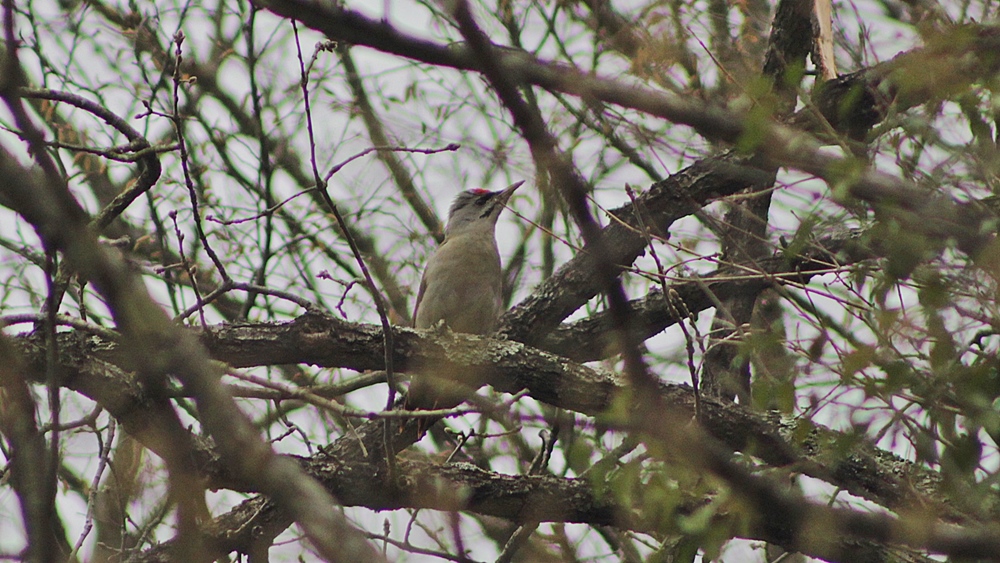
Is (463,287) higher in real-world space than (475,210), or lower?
lower

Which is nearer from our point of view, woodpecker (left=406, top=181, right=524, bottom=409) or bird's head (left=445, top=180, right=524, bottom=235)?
woodpecker (left=406, top=181, right=524, bottom=409)

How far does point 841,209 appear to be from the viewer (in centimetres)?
330

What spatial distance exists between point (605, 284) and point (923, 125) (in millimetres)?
1979

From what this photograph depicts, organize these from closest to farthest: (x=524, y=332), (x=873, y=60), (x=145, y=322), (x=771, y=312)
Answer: (x=145, y=322) → (x=873, y=60) → (x=524, y=332) → (x=771, y=312)

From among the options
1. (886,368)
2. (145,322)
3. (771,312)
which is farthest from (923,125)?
(771,312)

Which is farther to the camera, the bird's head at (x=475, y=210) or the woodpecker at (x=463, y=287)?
the bird's head at (x=475, y=210)

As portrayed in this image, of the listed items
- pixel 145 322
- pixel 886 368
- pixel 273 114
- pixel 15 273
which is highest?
pixel 273 114

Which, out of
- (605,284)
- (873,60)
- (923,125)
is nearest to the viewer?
(605,284)

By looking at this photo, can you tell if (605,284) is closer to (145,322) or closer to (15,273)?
(145,322)

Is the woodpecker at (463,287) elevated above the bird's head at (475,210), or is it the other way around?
the bird's head at (475,210)

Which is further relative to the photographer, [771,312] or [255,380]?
[771,312]

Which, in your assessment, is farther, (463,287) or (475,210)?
(475,210)

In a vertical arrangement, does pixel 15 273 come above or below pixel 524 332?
above

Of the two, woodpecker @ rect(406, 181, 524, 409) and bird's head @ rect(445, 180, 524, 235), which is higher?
bird's head @ rect(445, 180, 524, 235)
